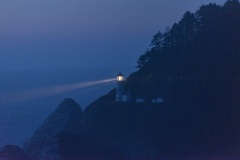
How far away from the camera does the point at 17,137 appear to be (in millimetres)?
51938

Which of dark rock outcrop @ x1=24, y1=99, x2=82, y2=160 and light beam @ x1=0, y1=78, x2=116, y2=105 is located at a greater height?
light beam @ x1=0, y1=78, x2=116, y2=105

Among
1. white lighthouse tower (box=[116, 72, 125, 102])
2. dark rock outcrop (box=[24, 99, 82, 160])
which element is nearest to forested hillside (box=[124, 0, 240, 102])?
white lighthouse tower (box=[116, 72, 125, 102])

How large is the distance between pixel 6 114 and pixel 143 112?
40340mm

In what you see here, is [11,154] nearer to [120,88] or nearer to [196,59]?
[120,88]

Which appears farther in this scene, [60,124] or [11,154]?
[60,124]

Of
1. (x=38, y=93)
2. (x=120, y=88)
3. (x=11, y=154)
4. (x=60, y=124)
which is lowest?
(x=11, y=154)

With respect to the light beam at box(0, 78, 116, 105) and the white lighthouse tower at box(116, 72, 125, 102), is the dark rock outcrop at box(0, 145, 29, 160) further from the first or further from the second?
the light beam at box(0, 78, 116, 105)

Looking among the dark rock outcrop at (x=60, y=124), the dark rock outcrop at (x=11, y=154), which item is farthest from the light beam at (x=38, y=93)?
the dark rock outcrop at (x=11, y=154)

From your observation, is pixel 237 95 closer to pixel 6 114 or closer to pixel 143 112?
pixel 143 112

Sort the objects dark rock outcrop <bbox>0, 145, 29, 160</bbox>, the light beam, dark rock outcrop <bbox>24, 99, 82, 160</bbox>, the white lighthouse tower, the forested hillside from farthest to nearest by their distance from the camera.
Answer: the light beam
the white lighthouse tower
dark rock outcrop <bbox>24, 99, 82, 160</bbox>
the forested hillside
dark rock outcrop <bbox>0, 145, 29, 160</bbox>

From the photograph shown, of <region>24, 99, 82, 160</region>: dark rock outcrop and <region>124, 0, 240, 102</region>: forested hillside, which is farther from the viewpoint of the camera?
<region>24, 99, 82, 160</region>: dark rock outcrop

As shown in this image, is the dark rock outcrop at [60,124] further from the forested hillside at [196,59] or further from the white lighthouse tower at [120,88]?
the forested hillside at [196,59]

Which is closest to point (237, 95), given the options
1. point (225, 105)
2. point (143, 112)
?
point (225, 105)

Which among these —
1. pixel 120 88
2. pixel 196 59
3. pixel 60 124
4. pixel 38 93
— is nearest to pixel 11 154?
pixel 120 88
